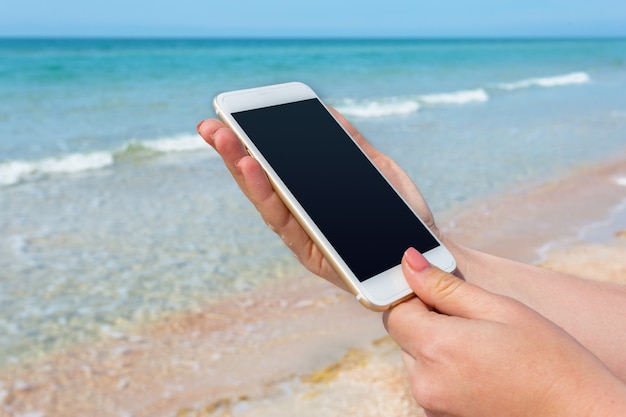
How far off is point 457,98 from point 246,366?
1273 cm

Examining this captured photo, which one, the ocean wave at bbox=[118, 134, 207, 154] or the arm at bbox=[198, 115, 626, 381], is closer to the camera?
the arm at bbox=[198, 115, 626, 381]

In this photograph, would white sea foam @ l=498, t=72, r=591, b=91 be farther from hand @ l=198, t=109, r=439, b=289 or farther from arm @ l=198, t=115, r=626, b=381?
hand @ l=198, t=109, r=439, b=289

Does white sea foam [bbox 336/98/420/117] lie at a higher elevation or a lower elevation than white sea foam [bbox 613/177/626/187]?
lower

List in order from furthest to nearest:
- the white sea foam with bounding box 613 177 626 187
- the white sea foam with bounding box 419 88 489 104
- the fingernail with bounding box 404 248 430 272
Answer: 1. the white sea foam with bounding box 419 88 489 104
2. the white sea foam with bounding box 613 177 626 187
3. the fingernail with bounding box 404 248 430 272

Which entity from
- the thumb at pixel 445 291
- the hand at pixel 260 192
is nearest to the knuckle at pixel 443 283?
the thumb at pixel 445 291

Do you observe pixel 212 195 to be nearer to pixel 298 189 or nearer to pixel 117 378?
pixel 117 378

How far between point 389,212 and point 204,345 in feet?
5.49

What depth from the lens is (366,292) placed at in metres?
1.50

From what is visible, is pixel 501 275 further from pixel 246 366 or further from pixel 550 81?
pixel 550 81

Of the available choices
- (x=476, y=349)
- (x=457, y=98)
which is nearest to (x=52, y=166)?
(x=476, y=349)

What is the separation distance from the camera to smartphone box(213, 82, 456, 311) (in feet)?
5.10

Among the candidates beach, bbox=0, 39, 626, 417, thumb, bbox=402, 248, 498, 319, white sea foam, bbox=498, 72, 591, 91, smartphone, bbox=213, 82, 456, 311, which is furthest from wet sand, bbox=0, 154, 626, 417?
white sea foam, bbox=498, 72, 591, 91

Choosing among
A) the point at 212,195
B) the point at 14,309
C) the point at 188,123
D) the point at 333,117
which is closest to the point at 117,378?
the point at 14,309

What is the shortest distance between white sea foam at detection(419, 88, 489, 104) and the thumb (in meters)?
12.7
